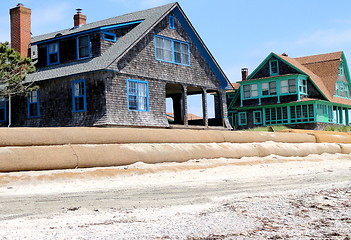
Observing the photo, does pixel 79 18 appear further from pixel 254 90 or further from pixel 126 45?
pixel 254 90

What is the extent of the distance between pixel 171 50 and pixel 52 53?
6548mm

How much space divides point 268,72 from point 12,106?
26472 millimetres

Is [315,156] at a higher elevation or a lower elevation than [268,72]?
lower

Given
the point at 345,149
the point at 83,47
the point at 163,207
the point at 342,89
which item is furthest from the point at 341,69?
the point at 163,207

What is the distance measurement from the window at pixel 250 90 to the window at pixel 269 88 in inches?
30.0

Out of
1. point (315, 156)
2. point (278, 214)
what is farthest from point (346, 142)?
point (278, 214)

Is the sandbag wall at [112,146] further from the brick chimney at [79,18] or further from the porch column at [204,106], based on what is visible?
the brick chimney at [79,18]

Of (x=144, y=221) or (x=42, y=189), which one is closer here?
(x=144, y=221)

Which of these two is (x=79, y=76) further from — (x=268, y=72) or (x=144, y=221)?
(x=268, y=72)

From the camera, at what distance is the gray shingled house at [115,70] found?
2366 centimetres

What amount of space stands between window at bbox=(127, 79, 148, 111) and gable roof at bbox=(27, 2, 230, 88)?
1699mm

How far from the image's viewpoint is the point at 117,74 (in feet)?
77.6

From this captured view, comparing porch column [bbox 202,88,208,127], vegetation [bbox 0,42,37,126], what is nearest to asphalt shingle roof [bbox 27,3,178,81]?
vegetation [bbox 0,42,37,126]

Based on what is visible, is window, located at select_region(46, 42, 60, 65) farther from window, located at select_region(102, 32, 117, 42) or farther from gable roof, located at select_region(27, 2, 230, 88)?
window, located at select_region(102, 32, 117, 42)
